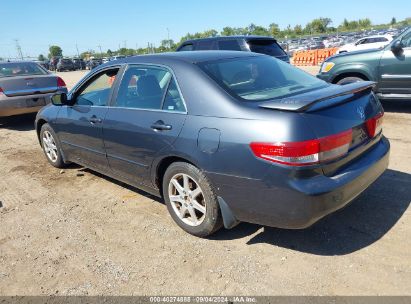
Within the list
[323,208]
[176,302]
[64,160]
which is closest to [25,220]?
[64,160]

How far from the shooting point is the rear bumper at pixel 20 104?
855 cm

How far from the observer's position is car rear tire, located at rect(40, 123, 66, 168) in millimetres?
5688

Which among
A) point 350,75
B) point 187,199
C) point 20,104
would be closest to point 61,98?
point 187,199

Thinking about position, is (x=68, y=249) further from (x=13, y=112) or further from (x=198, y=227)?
(x=13, y=112)

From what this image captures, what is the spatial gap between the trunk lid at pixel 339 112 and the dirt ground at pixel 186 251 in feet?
2.48

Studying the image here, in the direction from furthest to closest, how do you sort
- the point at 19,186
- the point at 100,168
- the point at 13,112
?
the point at 13,112
the point at 19,186
the point at 100,168

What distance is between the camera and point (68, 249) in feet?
11.9

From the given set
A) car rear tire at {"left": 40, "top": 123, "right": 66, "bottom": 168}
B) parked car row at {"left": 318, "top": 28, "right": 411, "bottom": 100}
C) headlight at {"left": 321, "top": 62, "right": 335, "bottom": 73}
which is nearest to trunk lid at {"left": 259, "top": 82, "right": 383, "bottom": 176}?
car rear tire at {"left": 40, "top": 123, "right": 66, "bottom": 168}

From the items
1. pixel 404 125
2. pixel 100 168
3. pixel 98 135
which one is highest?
pixel 98 135

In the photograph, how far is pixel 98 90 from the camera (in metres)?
4.84

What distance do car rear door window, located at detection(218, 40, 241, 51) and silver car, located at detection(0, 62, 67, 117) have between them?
13.9 ft

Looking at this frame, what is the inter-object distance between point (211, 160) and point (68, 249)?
5.44 feet

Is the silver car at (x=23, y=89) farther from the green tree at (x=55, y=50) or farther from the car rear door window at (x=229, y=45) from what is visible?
the green tree at (x=55, y=50)

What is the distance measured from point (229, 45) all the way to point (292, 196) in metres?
7.88
